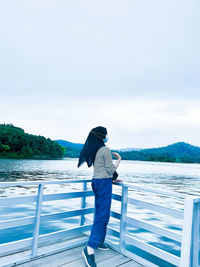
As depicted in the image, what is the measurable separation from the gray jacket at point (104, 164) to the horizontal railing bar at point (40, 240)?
105cm

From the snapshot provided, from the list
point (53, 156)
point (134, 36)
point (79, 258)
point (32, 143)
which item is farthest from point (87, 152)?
point (53, 156)

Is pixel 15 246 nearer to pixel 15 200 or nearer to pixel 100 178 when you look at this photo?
pixel 15 200

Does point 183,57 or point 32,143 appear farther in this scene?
point 32,143

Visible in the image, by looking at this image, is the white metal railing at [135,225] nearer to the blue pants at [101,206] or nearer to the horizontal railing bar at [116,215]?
the horizontal railing bar at [116,215]

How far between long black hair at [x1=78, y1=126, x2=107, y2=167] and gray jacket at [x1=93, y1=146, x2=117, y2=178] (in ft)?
0.23

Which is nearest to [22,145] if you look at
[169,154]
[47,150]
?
[47,150]

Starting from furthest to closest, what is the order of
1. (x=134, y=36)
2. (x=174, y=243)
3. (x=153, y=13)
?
1. (x=134, y=36)
2. (x=153, y=13)
3. (x=174, y=243)

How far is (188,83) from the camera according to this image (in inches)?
805

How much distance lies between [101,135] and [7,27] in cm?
1478

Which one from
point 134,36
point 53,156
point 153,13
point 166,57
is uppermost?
point 134,36

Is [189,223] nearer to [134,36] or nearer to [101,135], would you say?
[101,135]

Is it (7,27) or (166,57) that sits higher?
(7,27)

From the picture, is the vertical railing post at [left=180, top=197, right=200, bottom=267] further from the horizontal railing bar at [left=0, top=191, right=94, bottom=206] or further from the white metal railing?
the horizontal railing bar at [left=0, top=191, right=94, bottom=206]

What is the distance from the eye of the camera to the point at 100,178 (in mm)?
2654
